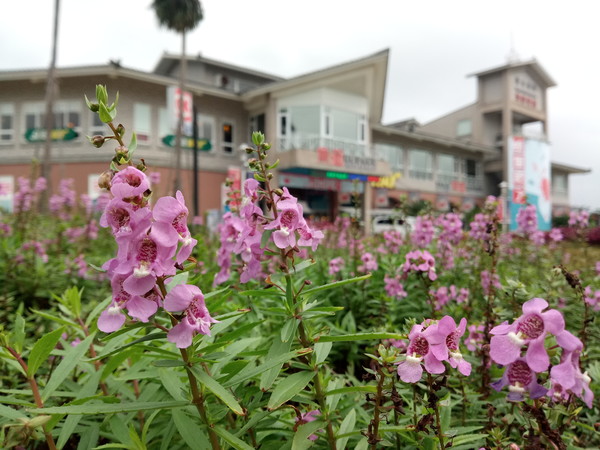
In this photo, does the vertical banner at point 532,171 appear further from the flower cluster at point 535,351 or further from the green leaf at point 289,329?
the green leaf at point 289,329

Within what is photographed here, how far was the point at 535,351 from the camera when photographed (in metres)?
1.08

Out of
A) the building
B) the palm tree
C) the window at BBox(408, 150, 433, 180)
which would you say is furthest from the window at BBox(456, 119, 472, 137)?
the palm tree

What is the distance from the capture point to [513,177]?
33.1 m

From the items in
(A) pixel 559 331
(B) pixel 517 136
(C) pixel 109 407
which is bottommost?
(C) pixel 109 407

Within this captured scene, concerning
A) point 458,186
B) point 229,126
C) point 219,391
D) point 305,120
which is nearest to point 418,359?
point 219,391

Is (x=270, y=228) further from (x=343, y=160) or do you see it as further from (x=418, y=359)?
(x=343, y=160)

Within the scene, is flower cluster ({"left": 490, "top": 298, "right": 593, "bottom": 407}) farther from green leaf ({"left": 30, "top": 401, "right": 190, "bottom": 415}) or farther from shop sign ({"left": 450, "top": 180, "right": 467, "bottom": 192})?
shop sign ({"left": 450, "top": 180, "right": 467, "bottom": 192})

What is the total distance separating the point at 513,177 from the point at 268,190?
35.6 metres

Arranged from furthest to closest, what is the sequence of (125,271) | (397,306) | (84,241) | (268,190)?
(84,241) → (397,306) → (268,190) → (125,271)

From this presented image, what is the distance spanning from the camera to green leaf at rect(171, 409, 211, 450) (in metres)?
1.21

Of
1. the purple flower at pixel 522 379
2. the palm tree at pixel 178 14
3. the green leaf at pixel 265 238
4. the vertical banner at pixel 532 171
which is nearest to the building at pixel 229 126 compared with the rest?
the palm tree at pixel 178 14

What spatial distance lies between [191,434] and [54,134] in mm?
24430

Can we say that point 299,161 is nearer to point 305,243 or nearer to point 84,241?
point 84,241

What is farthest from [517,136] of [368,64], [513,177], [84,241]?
[84,241]
